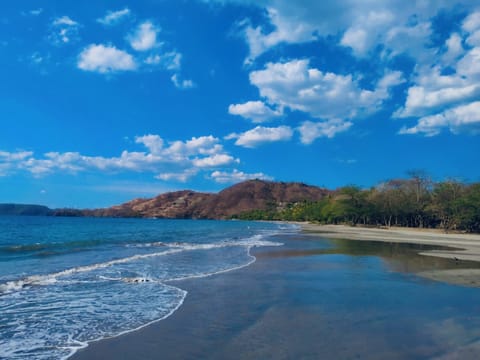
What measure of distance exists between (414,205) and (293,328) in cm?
7300

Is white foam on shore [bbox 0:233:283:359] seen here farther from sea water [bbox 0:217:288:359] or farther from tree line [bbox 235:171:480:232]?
tree line [bbox 235:171:480:232]

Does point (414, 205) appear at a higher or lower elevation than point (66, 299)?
higher

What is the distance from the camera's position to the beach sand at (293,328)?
615 centimetres

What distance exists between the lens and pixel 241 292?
1119 centimetres

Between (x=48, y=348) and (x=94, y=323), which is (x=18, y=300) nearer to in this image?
(x=94, y=323)

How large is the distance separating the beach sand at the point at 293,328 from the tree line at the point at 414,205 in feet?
168

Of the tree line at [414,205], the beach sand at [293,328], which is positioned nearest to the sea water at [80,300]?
the beach sand at [293,328]

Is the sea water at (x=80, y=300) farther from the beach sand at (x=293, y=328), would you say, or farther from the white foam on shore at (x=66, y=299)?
the beach sand at (x=293, y=328)

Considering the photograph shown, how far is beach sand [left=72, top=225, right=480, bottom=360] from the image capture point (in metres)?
6.15

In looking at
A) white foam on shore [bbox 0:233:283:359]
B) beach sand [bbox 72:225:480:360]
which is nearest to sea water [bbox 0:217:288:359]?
white foam on shore [bbox 0:233:283:359]

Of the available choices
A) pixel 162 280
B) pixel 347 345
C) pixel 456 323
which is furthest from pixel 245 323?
pixel 162 280

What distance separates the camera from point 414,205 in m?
72.1

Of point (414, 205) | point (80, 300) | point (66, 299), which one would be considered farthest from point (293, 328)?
point (414, 205)

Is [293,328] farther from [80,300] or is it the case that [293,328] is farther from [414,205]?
[414,205]
